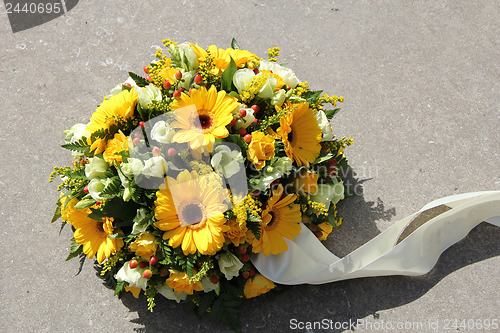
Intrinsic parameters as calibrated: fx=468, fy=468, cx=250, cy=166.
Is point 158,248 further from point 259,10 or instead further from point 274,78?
point 259,10

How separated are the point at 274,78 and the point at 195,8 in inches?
56.0

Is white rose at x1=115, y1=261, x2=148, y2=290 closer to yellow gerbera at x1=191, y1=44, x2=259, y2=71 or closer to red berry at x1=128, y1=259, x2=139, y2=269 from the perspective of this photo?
red berry at x1=128, y1=259, x2=139, y2=269

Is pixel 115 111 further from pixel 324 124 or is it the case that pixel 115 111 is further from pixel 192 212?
pixel 324 124

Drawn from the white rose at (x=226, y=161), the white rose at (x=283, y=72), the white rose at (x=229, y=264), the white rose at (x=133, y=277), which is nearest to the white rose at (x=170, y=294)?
the white rose at (x=133, y=277)

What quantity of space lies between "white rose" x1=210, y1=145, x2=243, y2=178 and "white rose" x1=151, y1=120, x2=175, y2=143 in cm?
17

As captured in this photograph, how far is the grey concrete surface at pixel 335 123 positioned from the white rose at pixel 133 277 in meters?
0.38

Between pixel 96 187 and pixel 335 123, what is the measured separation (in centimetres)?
146

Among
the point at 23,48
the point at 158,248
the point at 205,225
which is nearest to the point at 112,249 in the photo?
the point at 158,248

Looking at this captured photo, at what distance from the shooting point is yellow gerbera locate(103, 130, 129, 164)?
67.9 inches

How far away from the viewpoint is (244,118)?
178 cm

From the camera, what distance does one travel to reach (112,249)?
6.03 feet

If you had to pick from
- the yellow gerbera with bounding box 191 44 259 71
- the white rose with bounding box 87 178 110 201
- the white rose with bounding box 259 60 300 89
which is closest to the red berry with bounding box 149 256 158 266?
the white rose with bounding box 87 178 110 201

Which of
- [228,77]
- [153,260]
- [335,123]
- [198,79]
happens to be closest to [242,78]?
[228,77]

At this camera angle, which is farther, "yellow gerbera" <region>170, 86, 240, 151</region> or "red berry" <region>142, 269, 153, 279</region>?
"red berry" <region>142, 269, 153, 279</region>
